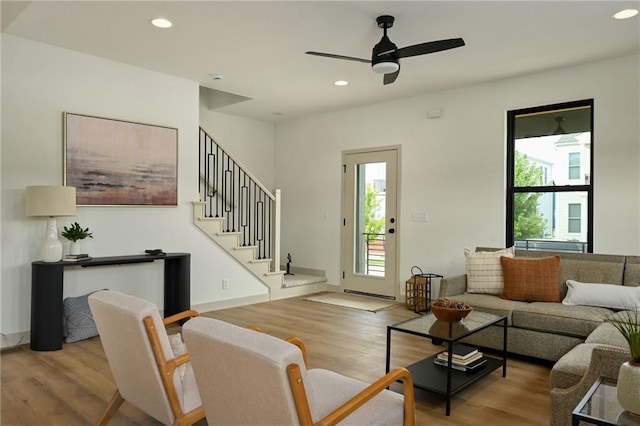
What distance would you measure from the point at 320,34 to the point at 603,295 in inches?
131

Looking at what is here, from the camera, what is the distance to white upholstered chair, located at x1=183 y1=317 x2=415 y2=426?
4.77 feet

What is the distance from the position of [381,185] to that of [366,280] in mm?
1442

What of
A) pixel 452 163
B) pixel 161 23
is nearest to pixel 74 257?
pixel 161 23

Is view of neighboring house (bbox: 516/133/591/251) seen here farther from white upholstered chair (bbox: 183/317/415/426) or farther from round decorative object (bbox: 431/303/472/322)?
white upholstered chair (bbox: 183/317/415/426)

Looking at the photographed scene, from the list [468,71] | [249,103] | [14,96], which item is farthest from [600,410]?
[249,103]

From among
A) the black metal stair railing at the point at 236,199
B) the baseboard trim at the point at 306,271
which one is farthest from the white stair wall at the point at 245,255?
the baseboard trim at the point at 306,271

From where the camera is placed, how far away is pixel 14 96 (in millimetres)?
4188

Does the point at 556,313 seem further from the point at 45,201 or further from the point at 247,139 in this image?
the point at 247,139

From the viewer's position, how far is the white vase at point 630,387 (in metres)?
1.61

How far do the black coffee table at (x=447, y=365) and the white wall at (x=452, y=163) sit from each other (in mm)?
2253

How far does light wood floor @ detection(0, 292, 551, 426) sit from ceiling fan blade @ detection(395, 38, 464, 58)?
2525 millimetres

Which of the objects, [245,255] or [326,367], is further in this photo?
[245,255]

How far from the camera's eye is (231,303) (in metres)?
5.91

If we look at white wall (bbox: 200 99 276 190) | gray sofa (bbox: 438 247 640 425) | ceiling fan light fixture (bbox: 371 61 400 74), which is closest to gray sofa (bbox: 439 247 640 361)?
gray sofa (bbox: 438 247 640 425)
